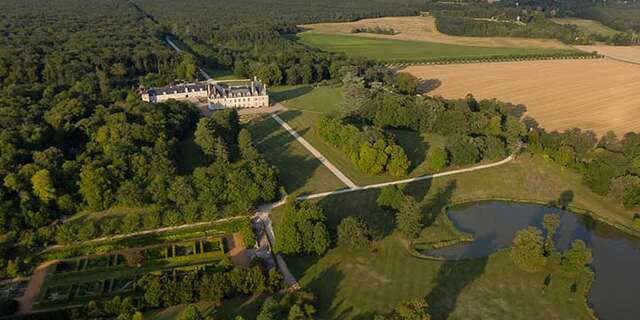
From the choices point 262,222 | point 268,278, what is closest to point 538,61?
point 262,222

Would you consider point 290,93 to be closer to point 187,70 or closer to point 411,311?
point 187,70

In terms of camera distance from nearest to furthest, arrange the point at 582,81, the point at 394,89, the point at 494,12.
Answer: the point at 394,89
the point at 582,81
the point at 494,12

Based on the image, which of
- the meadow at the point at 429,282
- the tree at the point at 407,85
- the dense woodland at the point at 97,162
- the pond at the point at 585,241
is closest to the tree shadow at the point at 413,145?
the pond at the point at 585,241

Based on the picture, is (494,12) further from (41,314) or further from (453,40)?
(41,314)

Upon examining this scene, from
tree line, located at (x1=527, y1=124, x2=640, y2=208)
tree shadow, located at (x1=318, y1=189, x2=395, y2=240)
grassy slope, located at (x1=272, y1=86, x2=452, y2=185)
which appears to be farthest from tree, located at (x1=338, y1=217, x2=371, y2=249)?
tree line, located at (x1=527, y1=124, x2=640, y2=208)

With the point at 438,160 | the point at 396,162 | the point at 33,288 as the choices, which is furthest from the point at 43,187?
the point at 438,160

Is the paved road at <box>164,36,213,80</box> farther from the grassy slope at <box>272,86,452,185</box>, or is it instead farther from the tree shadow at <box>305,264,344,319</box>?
the tree shadow at <box>305,264,344,319</box>

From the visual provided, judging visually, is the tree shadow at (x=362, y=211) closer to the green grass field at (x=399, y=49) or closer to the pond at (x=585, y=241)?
the pond at (x=585, y=241)
